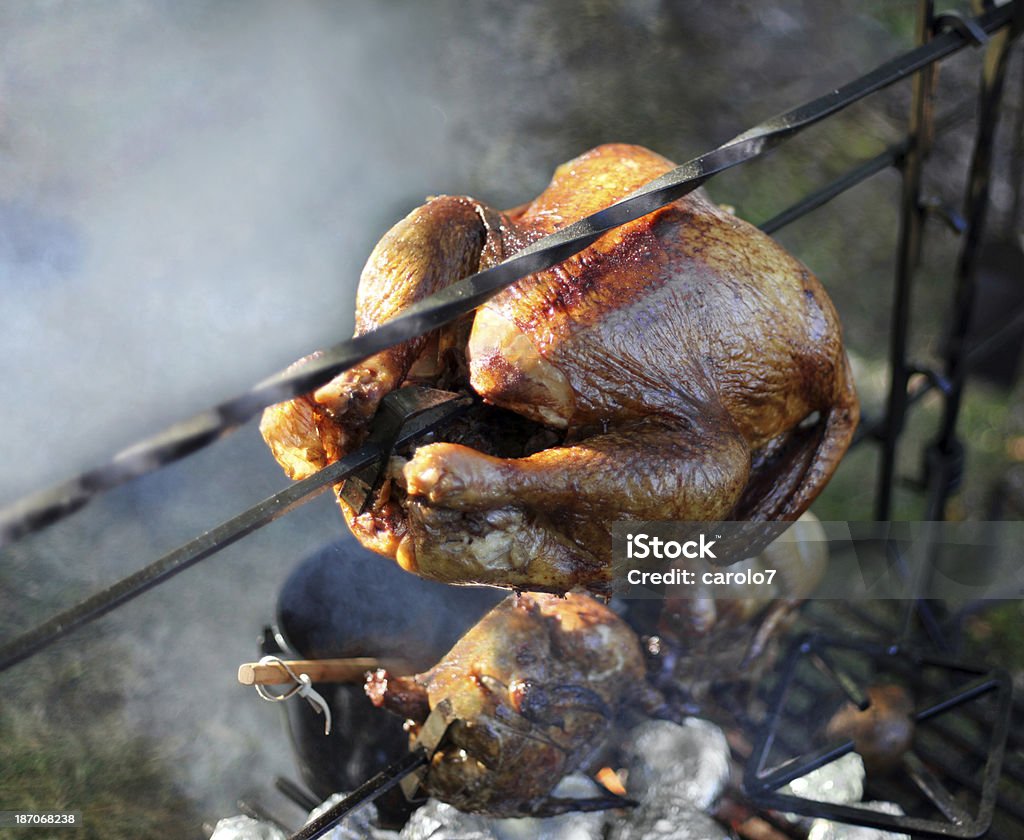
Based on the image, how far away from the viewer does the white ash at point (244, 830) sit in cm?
210


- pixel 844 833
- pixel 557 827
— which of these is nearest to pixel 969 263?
pixel 844 833

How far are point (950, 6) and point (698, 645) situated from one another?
5135mm

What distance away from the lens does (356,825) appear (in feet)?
7.20

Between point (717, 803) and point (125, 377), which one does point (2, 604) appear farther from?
point (717, 803)

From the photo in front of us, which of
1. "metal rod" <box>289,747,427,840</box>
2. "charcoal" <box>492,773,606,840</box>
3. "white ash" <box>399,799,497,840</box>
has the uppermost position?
"metal rod" <box>289,747,427,840</box>

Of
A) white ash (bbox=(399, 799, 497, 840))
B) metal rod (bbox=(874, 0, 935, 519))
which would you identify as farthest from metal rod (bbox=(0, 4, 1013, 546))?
white ash (bbox=(399, 799, 497, 840))

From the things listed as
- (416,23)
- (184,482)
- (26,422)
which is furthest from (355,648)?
(416,23)

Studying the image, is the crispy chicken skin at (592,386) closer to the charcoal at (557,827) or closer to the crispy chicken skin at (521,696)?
the crispy chicken skin at (521,696)

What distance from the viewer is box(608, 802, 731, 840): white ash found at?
2.12 metres

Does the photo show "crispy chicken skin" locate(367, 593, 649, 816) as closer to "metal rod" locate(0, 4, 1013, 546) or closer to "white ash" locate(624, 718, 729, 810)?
"white ash" locate(624, 718, 729, 810)

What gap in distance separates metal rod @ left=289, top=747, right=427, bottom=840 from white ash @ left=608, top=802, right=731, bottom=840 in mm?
526

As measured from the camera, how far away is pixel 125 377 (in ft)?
12.0

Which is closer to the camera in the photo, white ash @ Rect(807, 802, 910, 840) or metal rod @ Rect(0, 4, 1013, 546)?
metal rod @ Rect(0, 4, 1013, 546)

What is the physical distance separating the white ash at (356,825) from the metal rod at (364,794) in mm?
179
